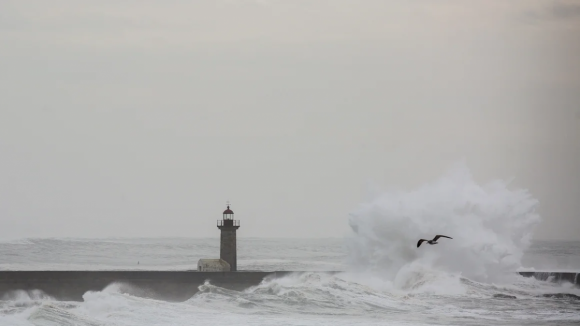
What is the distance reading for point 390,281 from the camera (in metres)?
32.7

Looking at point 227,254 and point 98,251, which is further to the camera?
point 98,251

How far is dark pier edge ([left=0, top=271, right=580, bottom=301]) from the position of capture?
90.3 feet

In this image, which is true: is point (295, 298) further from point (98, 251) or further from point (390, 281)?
point (98, 251)

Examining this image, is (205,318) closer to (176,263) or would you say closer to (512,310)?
(512,310)

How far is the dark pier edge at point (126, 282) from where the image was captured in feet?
90.3

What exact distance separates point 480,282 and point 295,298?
792cm

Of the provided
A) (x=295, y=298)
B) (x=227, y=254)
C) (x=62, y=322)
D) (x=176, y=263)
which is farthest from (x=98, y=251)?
(x=62, y=322)

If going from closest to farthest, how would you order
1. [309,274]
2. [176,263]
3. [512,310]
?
[512,310] < [309,274] < [176,263]

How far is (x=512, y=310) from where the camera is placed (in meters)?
26.9

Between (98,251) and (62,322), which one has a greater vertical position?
(98,251)

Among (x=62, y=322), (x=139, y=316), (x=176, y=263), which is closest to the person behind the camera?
(x=62, y=322)

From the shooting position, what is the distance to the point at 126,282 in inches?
1128

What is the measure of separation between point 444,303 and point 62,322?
11335 mm

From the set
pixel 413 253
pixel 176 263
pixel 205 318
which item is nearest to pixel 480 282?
pixel 413 253
